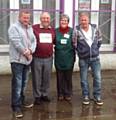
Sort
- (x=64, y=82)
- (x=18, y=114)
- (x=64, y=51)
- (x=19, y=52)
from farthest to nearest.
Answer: (x=64, y=82) → (x=64, y=51) → (x=18, y=114) → (x=19, y=52)

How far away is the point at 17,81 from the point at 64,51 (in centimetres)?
121

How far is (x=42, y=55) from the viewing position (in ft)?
24.0

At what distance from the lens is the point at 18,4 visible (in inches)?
399

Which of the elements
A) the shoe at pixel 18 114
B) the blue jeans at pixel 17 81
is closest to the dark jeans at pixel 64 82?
the blue jeans at pixel 17 81

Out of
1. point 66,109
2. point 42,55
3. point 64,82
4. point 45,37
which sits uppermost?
point 45,37

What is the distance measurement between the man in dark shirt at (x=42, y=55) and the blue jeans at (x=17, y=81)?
Answer: 1.49 feet

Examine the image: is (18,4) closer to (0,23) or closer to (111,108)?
(0,23)

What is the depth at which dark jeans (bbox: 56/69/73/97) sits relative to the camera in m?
7.74

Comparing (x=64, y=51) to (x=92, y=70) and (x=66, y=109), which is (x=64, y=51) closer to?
(x=92, y=70)

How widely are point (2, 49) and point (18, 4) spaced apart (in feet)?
3.77

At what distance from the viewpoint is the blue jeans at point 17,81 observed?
675 cm

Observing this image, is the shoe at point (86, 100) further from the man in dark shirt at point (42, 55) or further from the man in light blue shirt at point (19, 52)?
the man in light blue shirt at point (19, 52)

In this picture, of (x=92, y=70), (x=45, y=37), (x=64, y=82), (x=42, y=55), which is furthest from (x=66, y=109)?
(x=45, y=37)

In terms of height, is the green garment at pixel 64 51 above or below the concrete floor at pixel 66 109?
above
